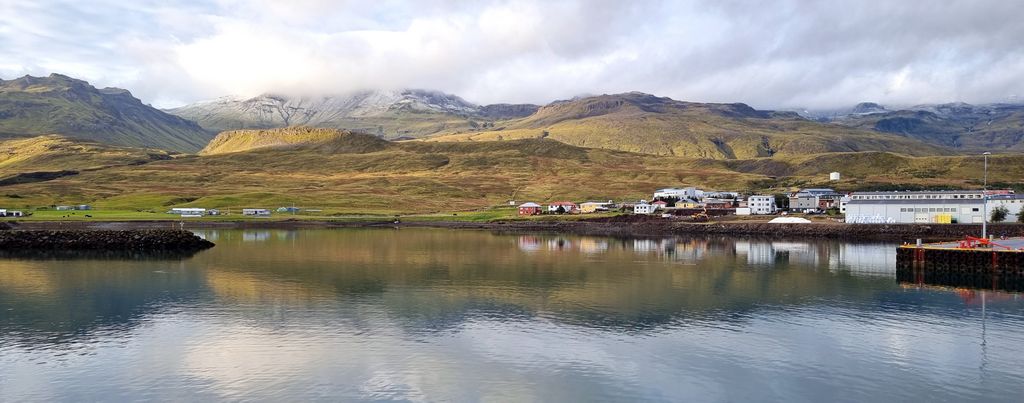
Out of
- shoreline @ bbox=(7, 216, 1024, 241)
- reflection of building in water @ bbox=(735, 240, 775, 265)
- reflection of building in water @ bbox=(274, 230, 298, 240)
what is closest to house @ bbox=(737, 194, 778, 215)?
shoreline @ bbox=(7, 216, 1024, 241)

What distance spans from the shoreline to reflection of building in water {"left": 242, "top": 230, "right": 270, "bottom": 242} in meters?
10.5

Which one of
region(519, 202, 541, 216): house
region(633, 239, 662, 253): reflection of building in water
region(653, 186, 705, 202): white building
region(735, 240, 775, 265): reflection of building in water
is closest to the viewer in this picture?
region(735, 240, 775, 265): reflection of building in water

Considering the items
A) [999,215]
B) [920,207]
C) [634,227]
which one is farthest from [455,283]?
[999,215]

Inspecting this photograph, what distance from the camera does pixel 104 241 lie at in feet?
248

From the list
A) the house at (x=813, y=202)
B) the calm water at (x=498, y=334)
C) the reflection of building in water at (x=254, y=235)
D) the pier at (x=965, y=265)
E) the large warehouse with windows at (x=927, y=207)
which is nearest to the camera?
the calm water at (x=498, y=334)

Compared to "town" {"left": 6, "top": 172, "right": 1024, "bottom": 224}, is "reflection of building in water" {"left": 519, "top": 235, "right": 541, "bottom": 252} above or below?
below

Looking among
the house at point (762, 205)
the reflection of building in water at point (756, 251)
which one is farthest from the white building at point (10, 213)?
the house at point (762, 205)

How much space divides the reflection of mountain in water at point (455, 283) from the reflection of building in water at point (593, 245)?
0.60 metres

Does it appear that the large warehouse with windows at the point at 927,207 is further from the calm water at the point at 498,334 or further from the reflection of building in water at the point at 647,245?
the calm water at the point at 498,334

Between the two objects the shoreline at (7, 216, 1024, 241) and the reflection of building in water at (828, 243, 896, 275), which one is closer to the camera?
the reflection of building in water at (828, 243, 896, 275)

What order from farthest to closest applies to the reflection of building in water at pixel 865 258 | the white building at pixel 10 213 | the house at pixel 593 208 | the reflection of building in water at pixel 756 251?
the house at pixel 593 208 → the white building at pixel 10 213 → the reflection of building in water at pixel 756 251 → the reflection of building in water at pixel 865 258

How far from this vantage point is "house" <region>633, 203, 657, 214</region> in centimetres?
12959

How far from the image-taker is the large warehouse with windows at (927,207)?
305 ft

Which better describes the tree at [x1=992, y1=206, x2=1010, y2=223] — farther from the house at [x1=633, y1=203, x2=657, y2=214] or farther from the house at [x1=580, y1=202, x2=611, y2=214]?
the house at [x1=580, y1=202, x2=611, y2=214]
